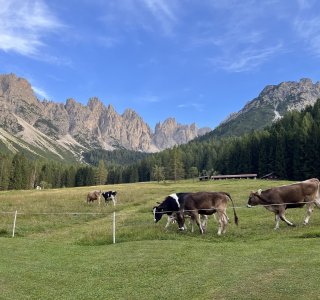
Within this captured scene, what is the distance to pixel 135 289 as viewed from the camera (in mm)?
12633

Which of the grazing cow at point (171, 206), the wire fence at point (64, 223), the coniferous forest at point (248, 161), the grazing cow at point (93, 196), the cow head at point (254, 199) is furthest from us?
the coniferous forest at point (248, 161)

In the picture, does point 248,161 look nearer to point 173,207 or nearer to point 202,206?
point 173,207

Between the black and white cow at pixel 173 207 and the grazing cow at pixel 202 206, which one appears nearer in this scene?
the grazing cow at pixel 202 206

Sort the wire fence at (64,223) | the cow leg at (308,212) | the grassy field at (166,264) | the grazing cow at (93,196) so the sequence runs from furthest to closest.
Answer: the grazing cow at (93,196) → the wire fence at (64,223) → the cow leg at (308,212) → the grassy field at (166,264)

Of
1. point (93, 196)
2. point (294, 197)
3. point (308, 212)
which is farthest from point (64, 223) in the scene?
point (93, 196)

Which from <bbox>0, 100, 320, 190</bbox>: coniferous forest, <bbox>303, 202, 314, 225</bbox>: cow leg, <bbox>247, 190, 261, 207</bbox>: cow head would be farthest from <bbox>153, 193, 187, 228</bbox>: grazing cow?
<bbox>0, 100, 320, 190</bbox>: coniferous forest

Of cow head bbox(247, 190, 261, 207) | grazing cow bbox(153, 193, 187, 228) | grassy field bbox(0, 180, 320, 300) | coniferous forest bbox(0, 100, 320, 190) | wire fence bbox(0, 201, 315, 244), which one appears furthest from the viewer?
coniferous forest bbox(0, 100, 320, 190)

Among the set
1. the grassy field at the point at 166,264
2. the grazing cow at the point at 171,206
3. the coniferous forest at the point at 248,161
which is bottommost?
the grassy field at the point at 166,264

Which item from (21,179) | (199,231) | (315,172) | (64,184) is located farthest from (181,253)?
(64,184)

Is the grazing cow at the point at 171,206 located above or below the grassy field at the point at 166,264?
above

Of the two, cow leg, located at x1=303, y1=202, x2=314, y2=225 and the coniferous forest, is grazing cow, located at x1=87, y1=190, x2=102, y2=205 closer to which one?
cow leg, located at x1=303, y1=202, x2=314, y2=225

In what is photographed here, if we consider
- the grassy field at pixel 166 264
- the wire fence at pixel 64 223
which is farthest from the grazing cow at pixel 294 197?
the grassy field at pixel 166 264

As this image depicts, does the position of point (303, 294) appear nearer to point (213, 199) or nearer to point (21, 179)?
point (213, 199)

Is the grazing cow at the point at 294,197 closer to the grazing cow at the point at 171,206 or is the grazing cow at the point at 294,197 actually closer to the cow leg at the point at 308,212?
the cow leg at the point at 308,212
